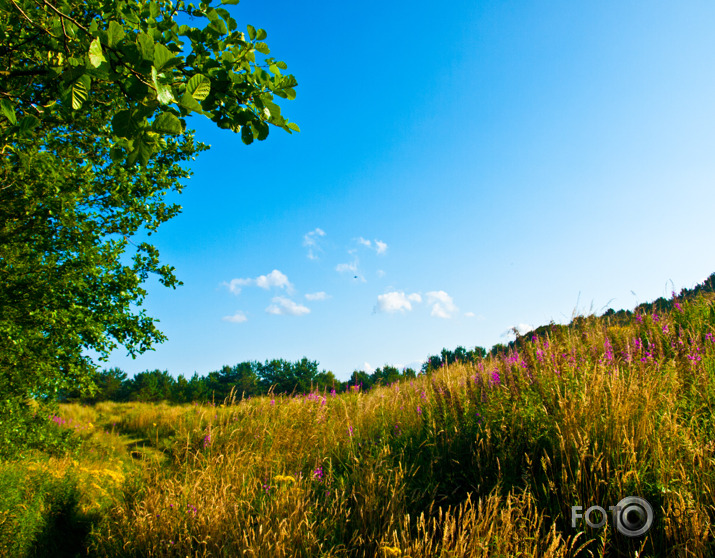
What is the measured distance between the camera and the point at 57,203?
6.08m

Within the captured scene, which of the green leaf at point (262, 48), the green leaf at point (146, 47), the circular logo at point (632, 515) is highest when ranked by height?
the green leaf at point (262, 48)

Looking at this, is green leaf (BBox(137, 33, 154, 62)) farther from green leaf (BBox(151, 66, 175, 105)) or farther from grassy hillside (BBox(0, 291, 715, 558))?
grassy hillside (BBox(0, 291, 715, 558))

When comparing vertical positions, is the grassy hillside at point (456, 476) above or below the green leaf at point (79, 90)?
below

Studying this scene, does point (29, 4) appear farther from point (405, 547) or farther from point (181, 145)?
point (181, 145)

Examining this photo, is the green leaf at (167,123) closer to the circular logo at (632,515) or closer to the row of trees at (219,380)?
the circular logo at (632,515)

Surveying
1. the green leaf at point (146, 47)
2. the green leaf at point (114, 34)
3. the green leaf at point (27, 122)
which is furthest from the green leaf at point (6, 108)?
the green leaf at point (146, 47)

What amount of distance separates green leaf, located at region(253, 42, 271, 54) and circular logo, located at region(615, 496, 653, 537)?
3937 mm

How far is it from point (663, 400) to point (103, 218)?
9085 millimetres

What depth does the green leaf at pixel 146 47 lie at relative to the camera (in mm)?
1521

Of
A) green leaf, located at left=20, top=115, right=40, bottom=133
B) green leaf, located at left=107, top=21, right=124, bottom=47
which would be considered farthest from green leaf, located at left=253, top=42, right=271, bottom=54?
green leaf, located at left=20, top=115, right=40, bottom=133

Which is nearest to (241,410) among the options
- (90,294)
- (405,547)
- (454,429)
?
(90,294)

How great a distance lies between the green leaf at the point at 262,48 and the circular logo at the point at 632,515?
3937 mm

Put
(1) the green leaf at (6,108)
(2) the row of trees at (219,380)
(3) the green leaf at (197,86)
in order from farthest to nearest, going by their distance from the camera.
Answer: (2) the row of trees at (219,380) < (1) the green leaf at (6,108) < (3) the green leaf at (197,86)

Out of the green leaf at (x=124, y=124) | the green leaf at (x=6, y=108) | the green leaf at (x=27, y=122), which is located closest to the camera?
the green leaf at (x=124, y=124)
